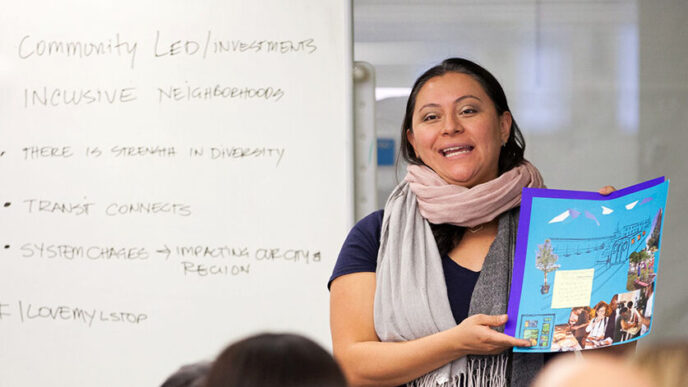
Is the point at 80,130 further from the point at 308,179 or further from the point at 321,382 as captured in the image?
the point at 321,382

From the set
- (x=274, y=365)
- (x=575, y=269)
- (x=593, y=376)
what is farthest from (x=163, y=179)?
(x=593, y=376)

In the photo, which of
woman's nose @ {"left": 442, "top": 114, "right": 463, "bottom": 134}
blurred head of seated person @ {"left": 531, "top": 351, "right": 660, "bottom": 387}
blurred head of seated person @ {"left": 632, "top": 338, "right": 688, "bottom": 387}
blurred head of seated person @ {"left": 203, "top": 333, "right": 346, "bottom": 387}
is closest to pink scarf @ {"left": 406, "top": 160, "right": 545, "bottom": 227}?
woman's nose @ {"left": 442, "top": 114, "right": 463, "bottom": 134}

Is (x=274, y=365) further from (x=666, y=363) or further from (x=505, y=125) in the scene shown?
(x=505, y=125)

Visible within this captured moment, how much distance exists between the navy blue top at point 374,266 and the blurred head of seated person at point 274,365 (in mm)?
865

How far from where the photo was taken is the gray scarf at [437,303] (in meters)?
1.55

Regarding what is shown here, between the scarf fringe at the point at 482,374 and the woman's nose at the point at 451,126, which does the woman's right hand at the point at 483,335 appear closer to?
the scarf fringe at the point at 482,374

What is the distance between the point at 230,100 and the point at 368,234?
83 cm

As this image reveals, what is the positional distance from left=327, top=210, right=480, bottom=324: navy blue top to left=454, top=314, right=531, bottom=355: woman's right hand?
0.35 ft

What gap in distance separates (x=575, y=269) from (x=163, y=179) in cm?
131

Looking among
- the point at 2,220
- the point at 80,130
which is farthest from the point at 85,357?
the point at 80,130

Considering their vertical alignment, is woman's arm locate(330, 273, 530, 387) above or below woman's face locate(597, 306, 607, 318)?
below

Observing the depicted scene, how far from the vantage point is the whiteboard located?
229 centimetres

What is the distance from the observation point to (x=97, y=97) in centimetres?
235

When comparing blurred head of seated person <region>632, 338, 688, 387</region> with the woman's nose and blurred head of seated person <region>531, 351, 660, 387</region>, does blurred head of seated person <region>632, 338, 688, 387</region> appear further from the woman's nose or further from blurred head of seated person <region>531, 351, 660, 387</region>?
the woman's nose
